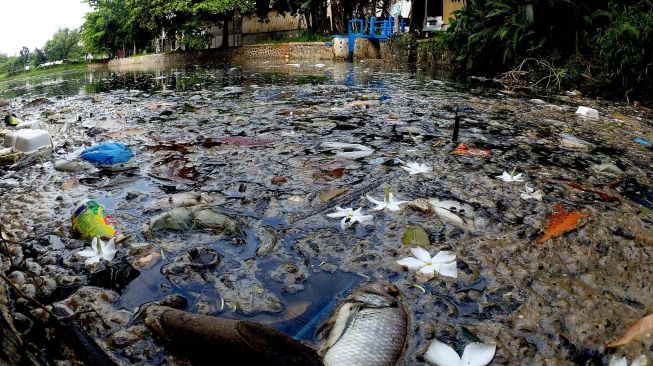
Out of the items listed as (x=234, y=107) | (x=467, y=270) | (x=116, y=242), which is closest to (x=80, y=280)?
(x=116, y=242)

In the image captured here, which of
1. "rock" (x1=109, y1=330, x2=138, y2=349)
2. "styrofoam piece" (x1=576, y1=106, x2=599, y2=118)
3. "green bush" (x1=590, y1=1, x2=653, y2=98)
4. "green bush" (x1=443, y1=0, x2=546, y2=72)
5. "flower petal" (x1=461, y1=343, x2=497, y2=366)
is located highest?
"green bush" (x1=443, y1=0, x2=546, y2=72)

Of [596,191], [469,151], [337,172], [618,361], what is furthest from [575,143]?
[618,361]

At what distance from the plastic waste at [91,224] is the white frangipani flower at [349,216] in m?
0.94

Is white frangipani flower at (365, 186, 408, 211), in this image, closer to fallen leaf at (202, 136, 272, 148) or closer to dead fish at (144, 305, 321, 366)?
dead fish at (144, 305, 321, 366)

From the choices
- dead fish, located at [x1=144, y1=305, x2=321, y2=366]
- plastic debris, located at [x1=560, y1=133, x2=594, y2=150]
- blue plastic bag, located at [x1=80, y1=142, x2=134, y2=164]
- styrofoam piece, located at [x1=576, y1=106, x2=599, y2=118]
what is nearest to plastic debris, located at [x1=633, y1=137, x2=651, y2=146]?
plastic debris, located at [x1=560, y1=133, x2=594, y2=150]

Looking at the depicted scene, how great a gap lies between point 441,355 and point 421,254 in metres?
0.49

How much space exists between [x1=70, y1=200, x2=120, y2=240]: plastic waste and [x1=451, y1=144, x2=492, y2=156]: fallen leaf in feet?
7.14

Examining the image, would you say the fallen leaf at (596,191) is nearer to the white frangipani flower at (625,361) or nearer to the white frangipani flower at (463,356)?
the white frangipani flower at (625,361)

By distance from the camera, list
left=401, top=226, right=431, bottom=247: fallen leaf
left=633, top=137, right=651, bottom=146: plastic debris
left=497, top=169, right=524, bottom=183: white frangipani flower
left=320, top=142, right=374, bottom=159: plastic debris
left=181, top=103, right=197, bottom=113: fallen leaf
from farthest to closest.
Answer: left=181, top=103, right=197, bottom=113: fallen leaf
left=633, top=137, right=651, bottom=146: plastic debris
left=320, top=142, right=374, bottom=159: plastic debris
left=497, top=169, right=524, bottom=183: white frangipani flower
left=401, top=226, right=431, bottom=247: fallen leaf

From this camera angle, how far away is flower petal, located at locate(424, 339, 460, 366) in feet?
3.38

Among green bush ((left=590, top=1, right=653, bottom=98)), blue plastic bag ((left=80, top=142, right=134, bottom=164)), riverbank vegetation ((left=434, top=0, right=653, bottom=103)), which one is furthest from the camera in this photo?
riverbank vegetation ((left=434, top=0, right=653, bottom=103))

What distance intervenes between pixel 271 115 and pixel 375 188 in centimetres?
247

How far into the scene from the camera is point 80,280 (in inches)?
54.6

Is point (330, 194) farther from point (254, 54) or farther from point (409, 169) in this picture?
point (254, 54)
